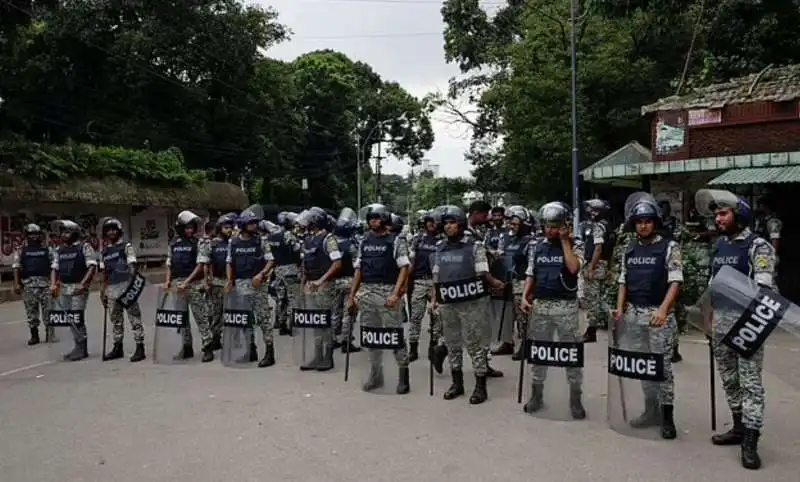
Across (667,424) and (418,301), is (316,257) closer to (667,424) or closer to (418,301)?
(418,301)

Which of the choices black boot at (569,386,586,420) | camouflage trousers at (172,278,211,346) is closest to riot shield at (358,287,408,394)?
black boot at (569,386,586,420)

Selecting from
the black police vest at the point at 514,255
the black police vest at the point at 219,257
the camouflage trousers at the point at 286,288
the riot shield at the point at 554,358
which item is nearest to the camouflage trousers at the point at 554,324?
the riot shield at the point at 554,358

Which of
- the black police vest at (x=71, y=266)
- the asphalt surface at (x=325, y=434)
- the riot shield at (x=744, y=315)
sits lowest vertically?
the asphalt surface at (x=325, y=434)

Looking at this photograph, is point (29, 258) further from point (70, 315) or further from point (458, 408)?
point (458, 408)

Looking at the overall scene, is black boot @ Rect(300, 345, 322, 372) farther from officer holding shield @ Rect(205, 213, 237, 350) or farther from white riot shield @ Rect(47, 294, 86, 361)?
white riot shield @ Rect(47, 294, 86, 361)

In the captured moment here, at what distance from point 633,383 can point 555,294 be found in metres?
1.00

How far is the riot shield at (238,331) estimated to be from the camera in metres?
8.86

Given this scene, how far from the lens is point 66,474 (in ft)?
16.4

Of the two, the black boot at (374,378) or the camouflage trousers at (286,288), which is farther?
the camouflage trousers at (286,288)

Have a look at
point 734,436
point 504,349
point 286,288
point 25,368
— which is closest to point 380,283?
point 504,349

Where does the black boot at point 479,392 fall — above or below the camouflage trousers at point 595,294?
below

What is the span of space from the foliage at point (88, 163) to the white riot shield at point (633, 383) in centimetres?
1666

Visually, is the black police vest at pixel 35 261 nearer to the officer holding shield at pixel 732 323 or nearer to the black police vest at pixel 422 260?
the black police vest at pixel 422 260

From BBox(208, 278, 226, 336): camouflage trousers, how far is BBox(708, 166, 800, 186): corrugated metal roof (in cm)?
828
